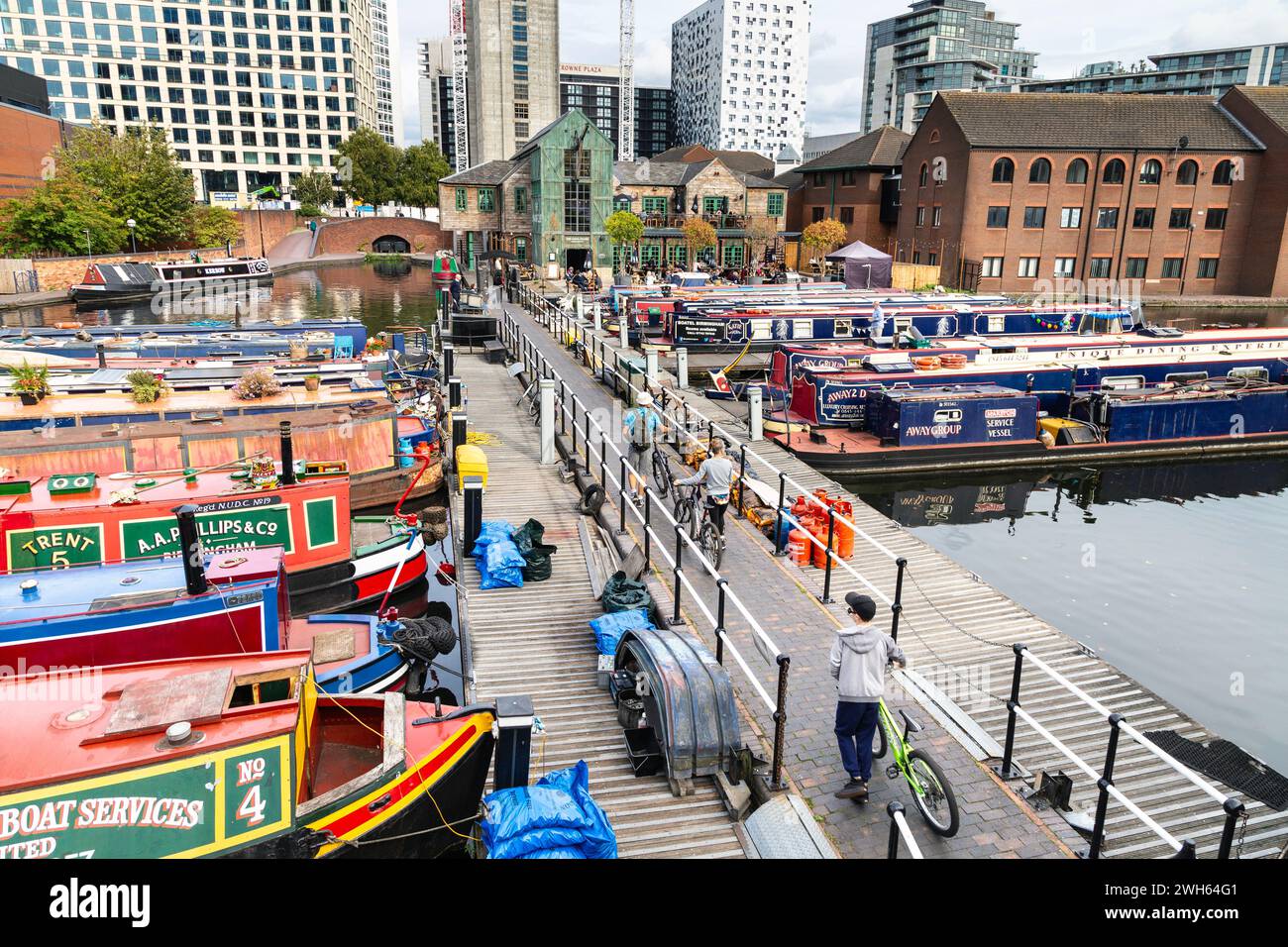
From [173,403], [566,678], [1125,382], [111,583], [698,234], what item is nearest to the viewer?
[566,678]

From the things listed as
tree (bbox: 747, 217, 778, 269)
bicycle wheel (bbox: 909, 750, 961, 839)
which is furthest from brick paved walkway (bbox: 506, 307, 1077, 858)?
tree (bbox: 747, 217, 778, 269)

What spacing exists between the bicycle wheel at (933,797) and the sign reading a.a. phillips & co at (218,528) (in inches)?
432

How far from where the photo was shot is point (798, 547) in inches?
534

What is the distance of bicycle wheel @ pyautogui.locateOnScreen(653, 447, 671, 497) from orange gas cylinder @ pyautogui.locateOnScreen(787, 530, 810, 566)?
3.37m

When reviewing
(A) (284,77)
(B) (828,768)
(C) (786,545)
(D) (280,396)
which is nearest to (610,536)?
(C) (786,545)

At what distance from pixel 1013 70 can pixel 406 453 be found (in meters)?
162

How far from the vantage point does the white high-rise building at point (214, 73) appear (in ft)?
332

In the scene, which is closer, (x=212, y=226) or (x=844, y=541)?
(x=844, y=541)

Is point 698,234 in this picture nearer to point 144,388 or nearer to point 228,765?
point 144,388

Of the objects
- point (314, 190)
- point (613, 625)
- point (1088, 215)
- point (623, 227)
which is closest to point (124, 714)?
point (613, 625)

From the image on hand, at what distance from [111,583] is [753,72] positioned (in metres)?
170

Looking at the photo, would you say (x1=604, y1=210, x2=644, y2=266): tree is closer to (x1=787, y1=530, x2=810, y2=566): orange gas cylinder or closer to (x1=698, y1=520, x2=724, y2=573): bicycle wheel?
(x1=787, y1=530, x2=810, y2=566): orange gas cylinder

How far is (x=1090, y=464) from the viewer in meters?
26.6

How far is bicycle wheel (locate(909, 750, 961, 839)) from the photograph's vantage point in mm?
6918
